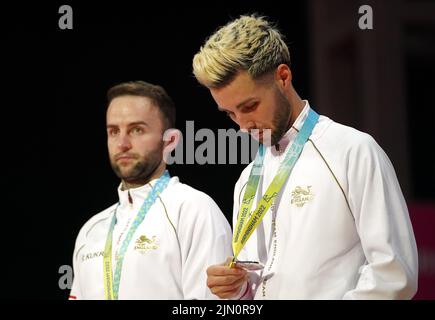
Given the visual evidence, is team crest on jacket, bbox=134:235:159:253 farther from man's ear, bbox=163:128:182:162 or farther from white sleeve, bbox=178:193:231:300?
man's ear, bbox=163:128:182:162

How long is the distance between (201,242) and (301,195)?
614 mm

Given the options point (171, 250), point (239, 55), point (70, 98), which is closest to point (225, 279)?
point (171, 250)

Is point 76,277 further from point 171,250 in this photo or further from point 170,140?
point 170,140

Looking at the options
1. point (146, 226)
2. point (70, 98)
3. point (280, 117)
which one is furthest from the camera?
point (70, 98)

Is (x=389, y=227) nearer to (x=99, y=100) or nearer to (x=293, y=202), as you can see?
(x=293, y=202)

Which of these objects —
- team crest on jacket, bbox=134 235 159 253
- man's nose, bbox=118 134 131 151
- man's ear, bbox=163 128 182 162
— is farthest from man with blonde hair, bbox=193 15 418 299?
man's nose, bbox=118 134 131 151

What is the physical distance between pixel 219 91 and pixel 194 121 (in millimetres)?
548

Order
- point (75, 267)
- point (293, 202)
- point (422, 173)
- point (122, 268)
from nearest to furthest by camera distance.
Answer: point (293, 202), point (122, 268), point (75, 267), point (422, 173)

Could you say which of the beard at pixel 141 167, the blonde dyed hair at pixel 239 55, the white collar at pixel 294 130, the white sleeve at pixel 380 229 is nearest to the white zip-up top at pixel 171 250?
the beard at pixel 141 167

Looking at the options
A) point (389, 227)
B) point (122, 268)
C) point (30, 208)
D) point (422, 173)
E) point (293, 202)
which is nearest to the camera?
point (389, 227)

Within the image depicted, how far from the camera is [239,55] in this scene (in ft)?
10.5

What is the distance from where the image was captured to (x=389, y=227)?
2932 mm

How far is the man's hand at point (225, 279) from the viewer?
311cm

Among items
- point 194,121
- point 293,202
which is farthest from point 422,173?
point 293,202
